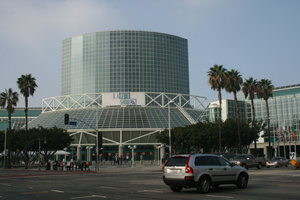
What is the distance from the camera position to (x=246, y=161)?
4119cm

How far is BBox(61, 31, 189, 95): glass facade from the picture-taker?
556ft

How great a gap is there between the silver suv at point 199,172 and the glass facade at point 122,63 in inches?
5930

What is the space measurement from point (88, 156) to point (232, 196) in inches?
3014

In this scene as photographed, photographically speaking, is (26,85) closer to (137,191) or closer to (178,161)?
(137,191)

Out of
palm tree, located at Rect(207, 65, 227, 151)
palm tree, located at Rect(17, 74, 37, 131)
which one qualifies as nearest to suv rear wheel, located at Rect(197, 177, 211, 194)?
palm tree, located at Rect(207, 65, 227, 151)

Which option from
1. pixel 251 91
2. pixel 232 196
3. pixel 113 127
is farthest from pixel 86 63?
pixel 232 196

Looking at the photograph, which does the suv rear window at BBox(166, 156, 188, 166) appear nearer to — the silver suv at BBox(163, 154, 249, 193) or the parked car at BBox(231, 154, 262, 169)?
the silver suv at BBox(163, 154, 249, 193)

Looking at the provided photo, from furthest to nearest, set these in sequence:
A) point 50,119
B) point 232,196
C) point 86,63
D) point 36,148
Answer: point 86,63
point 50,119
point 36,148
point 232,196

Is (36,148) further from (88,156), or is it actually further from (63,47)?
(63,47)

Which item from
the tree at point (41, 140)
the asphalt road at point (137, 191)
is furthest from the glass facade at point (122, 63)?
the asphalt road at point (137, 191)

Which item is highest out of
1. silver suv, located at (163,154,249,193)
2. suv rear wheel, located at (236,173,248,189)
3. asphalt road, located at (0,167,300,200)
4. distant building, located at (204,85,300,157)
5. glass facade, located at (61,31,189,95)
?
glass facade, located at (61,31,189,95)

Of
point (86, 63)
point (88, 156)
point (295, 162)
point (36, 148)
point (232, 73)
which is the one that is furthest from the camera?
point (86, 63)

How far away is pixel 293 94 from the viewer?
352ft

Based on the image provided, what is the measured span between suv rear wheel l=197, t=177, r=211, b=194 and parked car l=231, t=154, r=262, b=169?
22.7m
